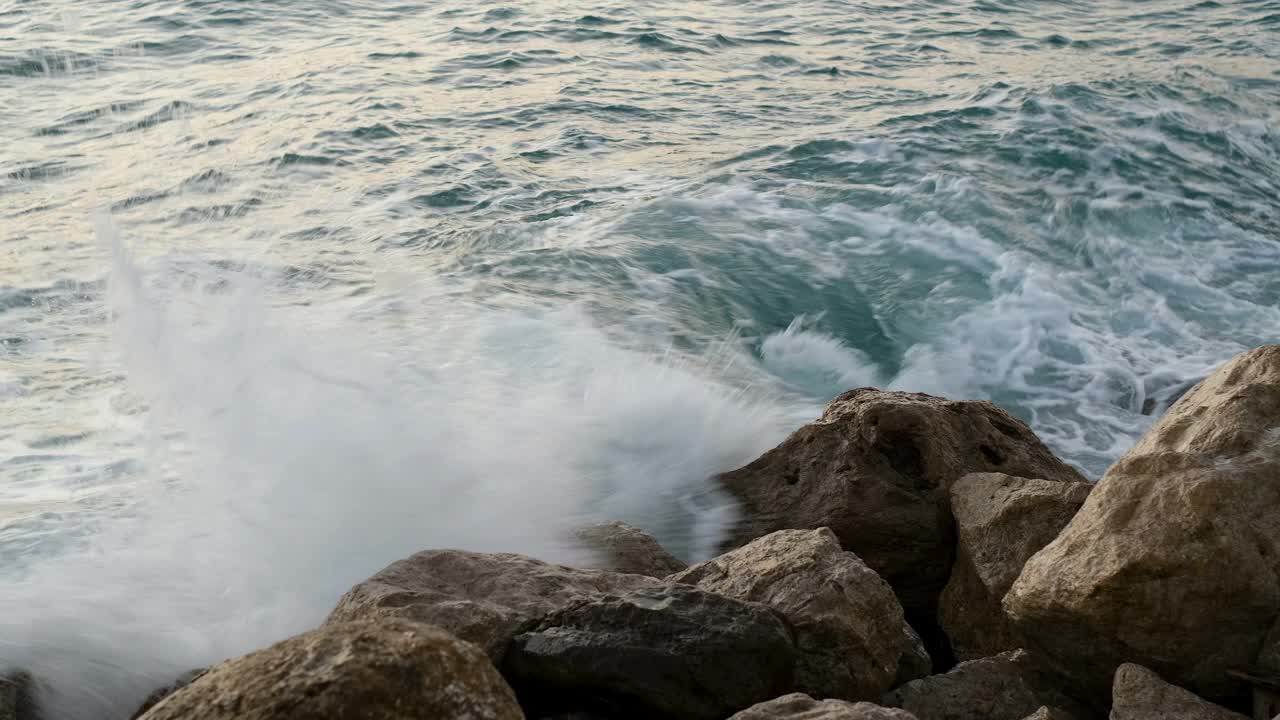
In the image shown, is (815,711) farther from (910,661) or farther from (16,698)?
(16,698)

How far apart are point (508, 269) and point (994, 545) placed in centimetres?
423

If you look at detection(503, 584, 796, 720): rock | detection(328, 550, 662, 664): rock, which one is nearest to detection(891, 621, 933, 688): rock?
detection(503, 584, 796, 720): rock

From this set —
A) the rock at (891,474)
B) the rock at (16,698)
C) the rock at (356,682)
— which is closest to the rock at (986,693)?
the rock at (891,474)

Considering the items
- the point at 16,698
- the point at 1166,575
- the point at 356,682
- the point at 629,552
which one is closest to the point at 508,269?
the point at 629,552

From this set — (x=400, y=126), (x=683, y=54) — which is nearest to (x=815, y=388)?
(x=400, y=126)

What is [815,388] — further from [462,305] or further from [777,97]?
[777,97]

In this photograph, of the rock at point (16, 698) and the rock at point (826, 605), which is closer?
the rock at point (826, 605)

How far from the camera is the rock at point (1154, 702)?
8.35ft

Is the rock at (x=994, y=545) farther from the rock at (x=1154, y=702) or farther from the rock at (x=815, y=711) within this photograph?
the rock at (x=815, y=711)

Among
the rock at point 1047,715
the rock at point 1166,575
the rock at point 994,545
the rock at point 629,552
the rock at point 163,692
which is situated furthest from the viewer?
the rock at point 629,552

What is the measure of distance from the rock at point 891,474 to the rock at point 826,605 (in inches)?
26.4

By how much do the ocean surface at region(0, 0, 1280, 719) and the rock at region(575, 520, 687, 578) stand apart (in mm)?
369

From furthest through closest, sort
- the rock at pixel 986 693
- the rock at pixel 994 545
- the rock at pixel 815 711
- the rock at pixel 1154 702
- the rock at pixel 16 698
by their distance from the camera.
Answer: the rock at pixel 994 545
the rock at pixel 16 698
the rock at pixel 986 693
the rock at pixel 1154 702
the rock at pixel 815 711

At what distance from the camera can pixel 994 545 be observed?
133 inches
